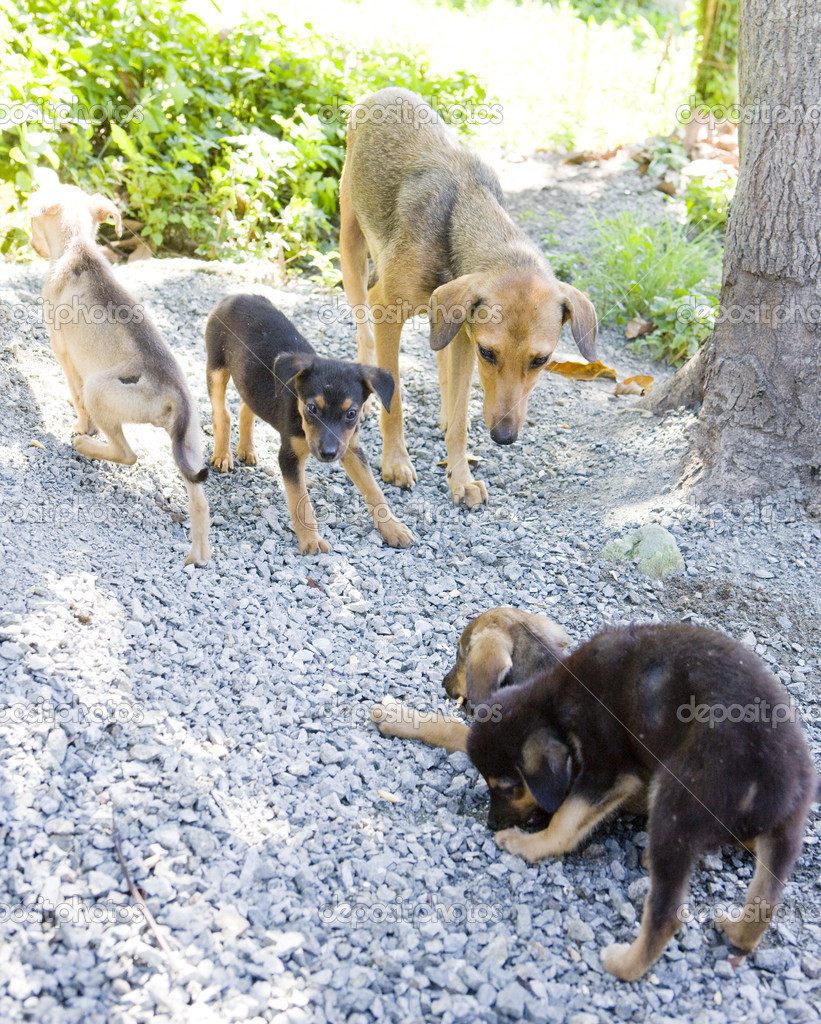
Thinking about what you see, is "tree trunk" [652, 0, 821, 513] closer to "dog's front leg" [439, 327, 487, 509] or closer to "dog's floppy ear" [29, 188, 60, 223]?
"dog's front leg" [439, 327, 487, 509]

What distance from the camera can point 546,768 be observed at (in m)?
3.26

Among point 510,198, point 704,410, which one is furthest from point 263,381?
point 510,198

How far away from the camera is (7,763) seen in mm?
3256

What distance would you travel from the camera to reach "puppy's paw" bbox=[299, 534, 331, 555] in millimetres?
5051

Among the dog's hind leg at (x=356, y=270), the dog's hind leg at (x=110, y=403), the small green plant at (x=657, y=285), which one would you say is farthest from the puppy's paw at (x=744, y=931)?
the small green plant at (x=657, y=285)

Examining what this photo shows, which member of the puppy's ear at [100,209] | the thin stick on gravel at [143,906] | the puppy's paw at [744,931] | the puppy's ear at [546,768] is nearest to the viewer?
the thin stick on gravel at [143,906]

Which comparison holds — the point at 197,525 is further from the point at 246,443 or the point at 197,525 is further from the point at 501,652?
the point at 501,652

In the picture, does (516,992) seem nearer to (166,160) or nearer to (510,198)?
(166,160)

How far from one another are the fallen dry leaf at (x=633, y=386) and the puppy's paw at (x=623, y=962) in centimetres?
470

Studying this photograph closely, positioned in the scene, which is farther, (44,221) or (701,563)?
(44,221)

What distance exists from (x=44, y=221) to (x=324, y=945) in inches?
169

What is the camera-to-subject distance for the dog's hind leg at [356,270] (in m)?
6.68

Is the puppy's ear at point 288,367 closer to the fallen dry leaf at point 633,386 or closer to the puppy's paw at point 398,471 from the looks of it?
the puppy's paw at point 398,471

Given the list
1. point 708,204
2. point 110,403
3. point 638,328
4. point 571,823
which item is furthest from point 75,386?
point 708,204
